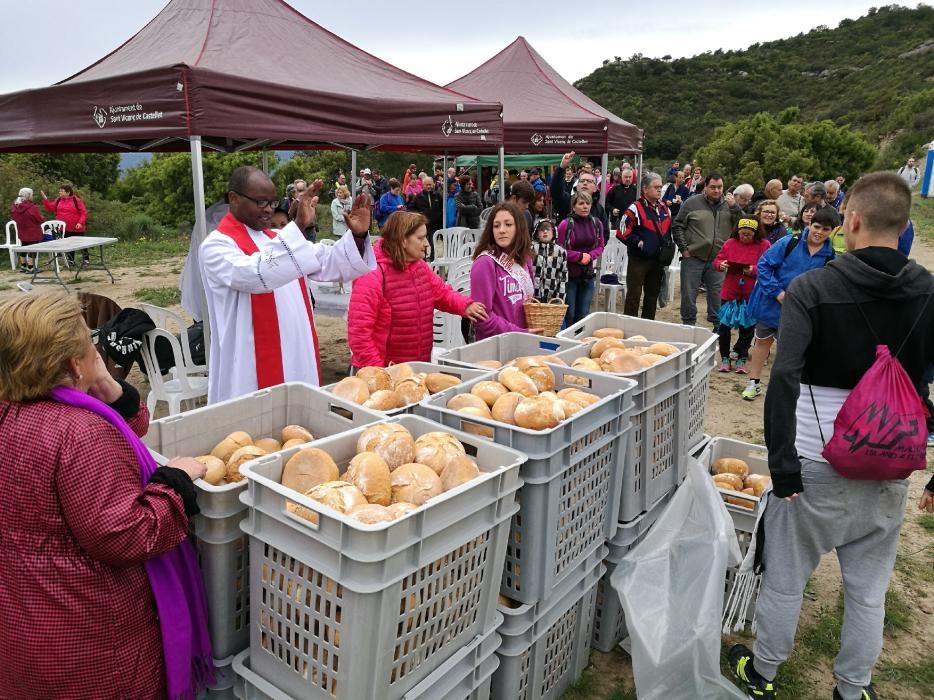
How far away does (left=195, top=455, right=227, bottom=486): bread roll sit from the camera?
1882 mm

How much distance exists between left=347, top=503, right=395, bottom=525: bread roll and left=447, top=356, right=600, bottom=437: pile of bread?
588mm

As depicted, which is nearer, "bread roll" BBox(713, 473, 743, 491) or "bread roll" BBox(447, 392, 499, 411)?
"bread roll" BBox(447, 392, 499, 411)

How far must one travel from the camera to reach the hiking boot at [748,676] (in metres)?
2.56

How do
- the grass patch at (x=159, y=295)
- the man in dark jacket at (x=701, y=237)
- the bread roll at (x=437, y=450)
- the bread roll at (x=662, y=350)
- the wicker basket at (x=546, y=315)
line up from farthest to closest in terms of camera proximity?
the grass patch at (x=159, y=295), the man in dark jacket at (x=701, y=237), the wicker basket at (x=546, y=315), the bread roll at (x=662, y=350), the bread roll at (x=437, y=450)

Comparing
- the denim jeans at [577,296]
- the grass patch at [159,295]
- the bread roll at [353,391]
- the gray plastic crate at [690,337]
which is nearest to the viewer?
the bread roll at [353,391]

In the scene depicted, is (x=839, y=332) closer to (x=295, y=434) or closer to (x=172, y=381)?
(x=295, y=434)

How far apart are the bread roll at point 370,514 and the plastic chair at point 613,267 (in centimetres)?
720

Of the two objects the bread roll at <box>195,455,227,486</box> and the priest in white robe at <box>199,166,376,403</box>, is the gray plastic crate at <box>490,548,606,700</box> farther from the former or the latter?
the priest in white robe at <box>199,166,376,403</box>

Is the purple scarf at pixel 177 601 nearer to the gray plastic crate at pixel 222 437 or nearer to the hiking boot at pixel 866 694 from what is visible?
the gray plastic crate at pixel 222 437

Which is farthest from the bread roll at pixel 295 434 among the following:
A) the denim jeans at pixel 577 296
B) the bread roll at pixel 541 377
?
the denim jeans at pixel 577 296

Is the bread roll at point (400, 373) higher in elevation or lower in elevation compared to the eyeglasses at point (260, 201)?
lower

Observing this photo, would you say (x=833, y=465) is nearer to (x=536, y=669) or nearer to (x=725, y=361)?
(x=536, y=669)

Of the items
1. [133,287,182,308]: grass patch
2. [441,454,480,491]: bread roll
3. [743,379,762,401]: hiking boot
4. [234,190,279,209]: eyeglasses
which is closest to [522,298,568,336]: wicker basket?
[234,190,279,209]: eyeglasses

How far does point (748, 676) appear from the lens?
8.65ft
